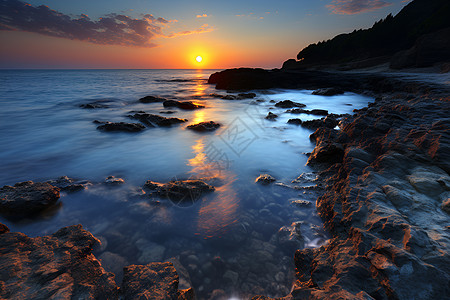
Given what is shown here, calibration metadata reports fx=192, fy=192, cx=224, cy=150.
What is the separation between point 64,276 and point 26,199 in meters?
2.51

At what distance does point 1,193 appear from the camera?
3600 millimetres

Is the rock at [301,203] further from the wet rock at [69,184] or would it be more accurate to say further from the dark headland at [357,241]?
the wet rock at [69,184]

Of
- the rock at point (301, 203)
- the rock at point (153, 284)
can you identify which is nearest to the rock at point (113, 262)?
the rock at point (153, 284)

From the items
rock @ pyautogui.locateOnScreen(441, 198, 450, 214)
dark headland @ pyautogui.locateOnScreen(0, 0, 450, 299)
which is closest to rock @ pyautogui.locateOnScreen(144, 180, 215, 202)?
dark headland @ pyautogui.locateOnScreen(0, 0, 450, 299)

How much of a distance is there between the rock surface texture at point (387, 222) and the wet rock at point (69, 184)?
14.4 ft

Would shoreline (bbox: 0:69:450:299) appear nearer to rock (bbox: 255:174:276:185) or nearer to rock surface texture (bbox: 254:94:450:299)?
rock surface texture (bbox: 254:94:450:299)

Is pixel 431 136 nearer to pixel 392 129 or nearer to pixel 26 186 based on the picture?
pixel 392 129

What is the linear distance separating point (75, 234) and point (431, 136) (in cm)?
606

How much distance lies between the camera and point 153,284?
2.00 m

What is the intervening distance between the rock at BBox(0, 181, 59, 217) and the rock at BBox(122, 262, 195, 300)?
2.64m

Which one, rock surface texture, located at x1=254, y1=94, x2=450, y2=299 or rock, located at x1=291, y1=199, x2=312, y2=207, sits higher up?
rock surface texture, located at x1=254, y1=94, x2=450, y2=299

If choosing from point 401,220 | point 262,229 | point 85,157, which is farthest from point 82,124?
point 401,220

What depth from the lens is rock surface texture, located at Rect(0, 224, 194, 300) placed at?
1770mm

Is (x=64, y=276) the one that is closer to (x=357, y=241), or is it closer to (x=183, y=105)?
(x=357, y=241)
